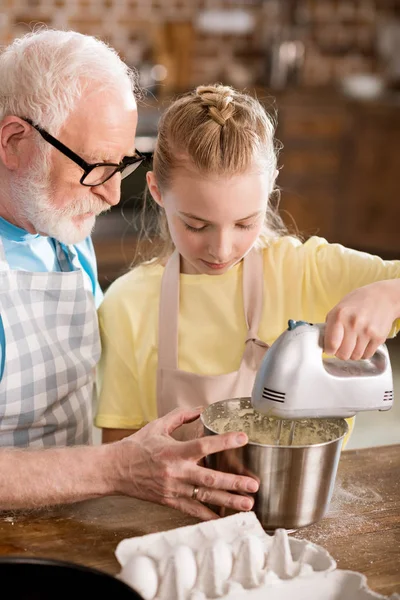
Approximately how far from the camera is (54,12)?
17.5 ft

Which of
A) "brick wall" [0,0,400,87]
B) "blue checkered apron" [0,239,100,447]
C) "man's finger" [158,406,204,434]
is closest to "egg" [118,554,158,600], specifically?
"man's finger" [158,406,204,434]

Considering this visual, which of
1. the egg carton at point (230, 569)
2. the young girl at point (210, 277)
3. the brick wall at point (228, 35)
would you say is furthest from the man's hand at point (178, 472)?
the brick wall at point (228, 35)

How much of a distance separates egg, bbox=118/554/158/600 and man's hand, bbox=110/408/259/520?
0.22m

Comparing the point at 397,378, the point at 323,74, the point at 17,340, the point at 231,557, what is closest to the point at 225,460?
the point at 231,557

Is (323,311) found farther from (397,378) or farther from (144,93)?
(397,378)

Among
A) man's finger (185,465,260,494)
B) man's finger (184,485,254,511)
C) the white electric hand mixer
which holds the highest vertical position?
the white electric hand mixer

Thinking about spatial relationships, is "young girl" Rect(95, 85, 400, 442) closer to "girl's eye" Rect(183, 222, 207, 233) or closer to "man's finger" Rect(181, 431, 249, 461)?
"girl's eye" Rect(183, 222, 207, 233)

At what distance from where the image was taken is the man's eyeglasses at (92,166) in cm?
161

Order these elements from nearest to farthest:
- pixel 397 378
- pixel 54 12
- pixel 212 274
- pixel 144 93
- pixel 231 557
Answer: pixel 231 557 < pixel 212 274 < pixel 144 93 < pixel 397 378 < pixel 54 12

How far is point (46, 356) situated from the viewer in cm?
165

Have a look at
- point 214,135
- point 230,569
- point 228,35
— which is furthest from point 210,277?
point 228,35

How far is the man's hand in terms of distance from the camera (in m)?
1.24

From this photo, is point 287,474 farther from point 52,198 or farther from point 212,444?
point 52,198

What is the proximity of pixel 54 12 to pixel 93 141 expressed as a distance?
4.06 metres
